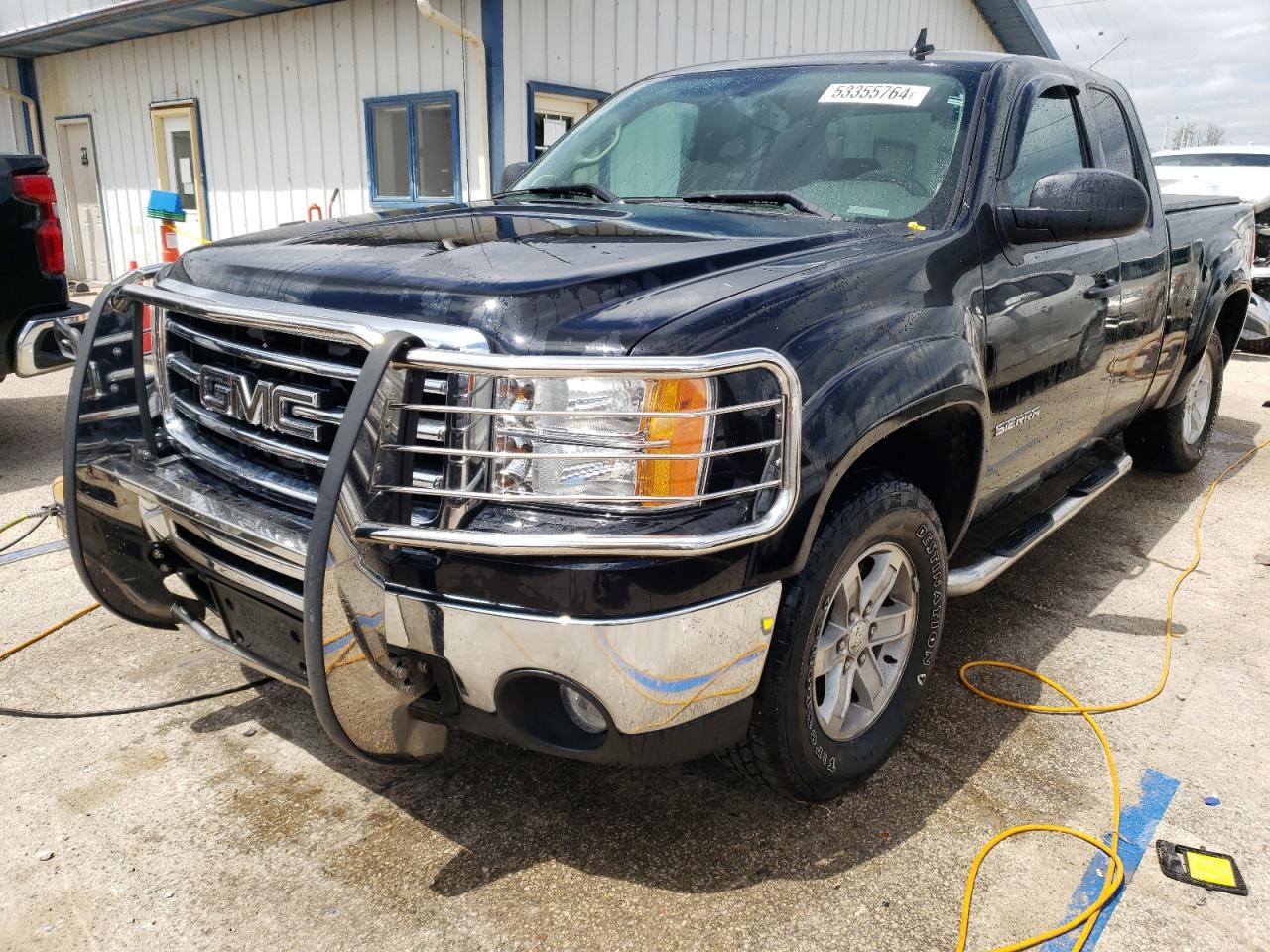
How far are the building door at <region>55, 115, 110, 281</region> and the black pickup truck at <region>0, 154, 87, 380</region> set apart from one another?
9141 millimetres

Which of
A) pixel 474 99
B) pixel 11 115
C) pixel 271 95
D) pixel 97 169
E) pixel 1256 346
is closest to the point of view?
pixel 474 99

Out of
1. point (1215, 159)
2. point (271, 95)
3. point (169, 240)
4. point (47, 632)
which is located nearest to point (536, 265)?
point (47, 632)

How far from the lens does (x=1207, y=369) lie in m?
5.59

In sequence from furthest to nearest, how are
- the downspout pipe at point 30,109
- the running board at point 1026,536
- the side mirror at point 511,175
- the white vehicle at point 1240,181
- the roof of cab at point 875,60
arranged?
the downspout pipe at point 30,109 → the white vehicle at point 1240,181 → the side mirror at point 511,175 → the roof of cab at point 875,60 → the running board at point 1026,536

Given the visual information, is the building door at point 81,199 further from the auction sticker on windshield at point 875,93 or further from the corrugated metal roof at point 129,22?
the auction sticker on windshield at point 875,93

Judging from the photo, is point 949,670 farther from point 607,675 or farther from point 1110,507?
point 1110,507

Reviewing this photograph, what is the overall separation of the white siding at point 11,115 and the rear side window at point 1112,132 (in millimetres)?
14428

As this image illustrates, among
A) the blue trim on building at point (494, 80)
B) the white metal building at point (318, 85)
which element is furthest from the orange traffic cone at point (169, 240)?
the blue trim on building at point (494, 80)

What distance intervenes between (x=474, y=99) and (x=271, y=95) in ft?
10.2

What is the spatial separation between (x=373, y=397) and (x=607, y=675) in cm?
66

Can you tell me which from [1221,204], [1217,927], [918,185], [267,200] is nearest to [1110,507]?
[1221,204]

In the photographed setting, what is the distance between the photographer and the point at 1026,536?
3.28m

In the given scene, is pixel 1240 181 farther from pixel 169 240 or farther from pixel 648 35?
pixel 169 240

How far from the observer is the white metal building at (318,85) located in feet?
28.7
